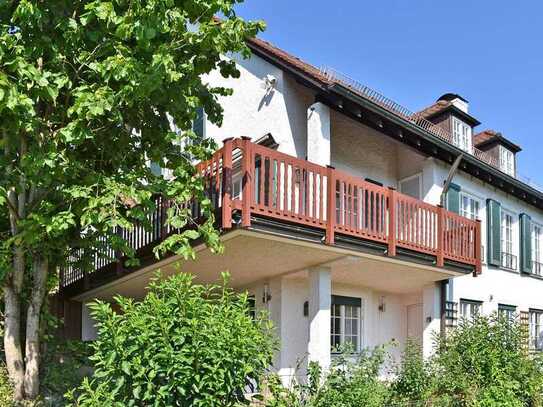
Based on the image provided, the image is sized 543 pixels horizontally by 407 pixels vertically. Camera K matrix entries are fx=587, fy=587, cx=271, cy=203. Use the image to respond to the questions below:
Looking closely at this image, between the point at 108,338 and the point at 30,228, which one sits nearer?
the point at 108,338

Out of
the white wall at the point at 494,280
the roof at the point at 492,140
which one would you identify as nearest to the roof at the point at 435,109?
the white wall at the point at 494,280

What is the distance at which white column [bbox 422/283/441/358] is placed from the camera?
46.2 feet

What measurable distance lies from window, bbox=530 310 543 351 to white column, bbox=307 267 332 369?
440 inches

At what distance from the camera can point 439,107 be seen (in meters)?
18.6

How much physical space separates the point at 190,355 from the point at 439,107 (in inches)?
579

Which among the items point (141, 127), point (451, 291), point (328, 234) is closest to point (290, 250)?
point (328, 234)

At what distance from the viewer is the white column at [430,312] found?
14.1m

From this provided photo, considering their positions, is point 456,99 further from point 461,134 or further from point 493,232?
point 493,232

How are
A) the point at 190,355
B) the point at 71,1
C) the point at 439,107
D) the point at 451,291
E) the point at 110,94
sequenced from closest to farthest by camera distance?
the point at 190,355, the point at 110,94, the point at 71,1, the point at 451,291, the point at 439,107

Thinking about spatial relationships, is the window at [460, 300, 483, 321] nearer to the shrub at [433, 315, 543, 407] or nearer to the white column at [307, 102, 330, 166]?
the shrub at [433, 315, 543, 407]

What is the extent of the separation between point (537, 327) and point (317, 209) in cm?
1356

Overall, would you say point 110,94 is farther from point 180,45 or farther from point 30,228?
point 30,228

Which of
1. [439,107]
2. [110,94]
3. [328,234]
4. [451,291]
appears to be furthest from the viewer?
[439,107]

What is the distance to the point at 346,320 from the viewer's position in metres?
14.2
